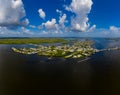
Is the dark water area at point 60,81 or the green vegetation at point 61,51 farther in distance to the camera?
the green vegetation at point 61,51

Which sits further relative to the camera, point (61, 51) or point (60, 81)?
point (61, 51)

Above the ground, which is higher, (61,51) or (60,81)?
(61,51)

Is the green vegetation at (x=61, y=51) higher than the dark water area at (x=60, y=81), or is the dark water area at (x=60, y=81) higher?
the green vegetation at (x=61, y=51)

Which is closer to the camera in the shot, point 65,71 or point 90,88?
point 90,88

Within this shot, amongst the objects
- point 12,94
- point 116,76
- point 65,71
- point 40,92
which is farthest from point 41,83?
point 116,76

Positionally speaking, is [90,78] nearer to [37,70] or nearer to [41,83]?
[41,83]

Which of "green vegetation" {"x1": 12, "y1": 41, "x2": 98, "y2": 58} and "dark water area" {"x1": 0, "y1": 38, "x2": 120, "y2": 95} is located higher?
"green vegetation" {"x1": 12, "y1": 41, "x2": 98, "y2": 58}

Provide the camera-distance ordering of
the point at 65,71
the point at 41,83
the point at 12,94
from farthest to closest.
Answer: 1. the point at 65,71
2. the point at 41,83
3. the point at 12,94

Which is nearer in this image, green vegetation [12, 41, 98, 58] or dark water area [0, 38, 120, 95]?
dark water area [0, 38, 120, 95]

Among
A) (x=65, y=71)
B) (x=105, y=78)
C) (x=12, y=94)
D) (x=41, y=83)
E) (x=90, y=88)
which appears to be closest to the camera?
(x=12, y=94)
